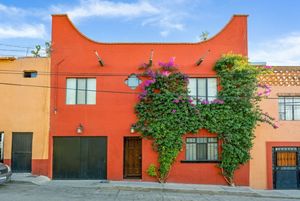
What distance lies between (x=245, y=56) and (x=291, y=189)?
24.0 ft

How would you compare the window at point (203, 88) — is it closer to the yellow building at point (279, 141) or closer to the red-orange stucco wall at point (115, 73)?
the red-orange stucco wall at point (115, 73)

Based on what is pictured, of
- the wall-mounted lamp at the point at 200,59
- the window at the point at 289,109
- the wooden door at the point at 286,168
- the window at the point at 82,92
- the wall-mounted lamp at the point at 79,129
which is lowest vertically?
the wooden door at the point at 286,168

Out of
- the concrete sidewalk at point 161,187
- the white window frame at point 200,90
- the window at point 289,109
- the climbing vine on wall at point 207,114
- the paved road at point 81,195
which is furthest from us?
the window at point 289,109

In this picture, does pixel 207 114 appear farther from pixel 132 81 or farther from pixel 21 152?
pixel 21 152

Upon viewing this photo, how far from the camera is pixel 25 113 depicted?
18.7 metres

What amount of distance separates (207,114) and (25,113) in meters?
9.51

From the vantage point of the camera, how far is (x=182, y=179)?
18.1 m

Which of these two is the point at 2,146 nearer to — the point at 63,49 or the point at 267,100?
the point at 63,49

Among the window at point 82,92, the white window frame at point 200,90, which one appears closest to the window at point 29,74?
the window at point 82,92

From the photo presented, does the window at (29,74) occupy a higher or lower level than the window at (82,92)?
higher

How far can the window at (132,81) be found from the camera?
1881 cm

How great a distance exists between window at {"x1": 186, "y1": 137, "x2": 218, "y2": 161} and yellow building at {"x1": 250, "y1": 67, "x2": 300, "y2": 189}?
2.04 m

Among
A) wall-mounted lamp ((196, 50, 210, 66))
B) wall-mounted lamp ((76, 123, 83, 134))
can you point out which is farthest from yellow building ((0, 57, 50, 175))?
wall-mounted lamp ((196, 50, 210, 66))

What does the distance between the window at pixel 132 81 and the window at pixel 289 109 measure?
7688 mm
